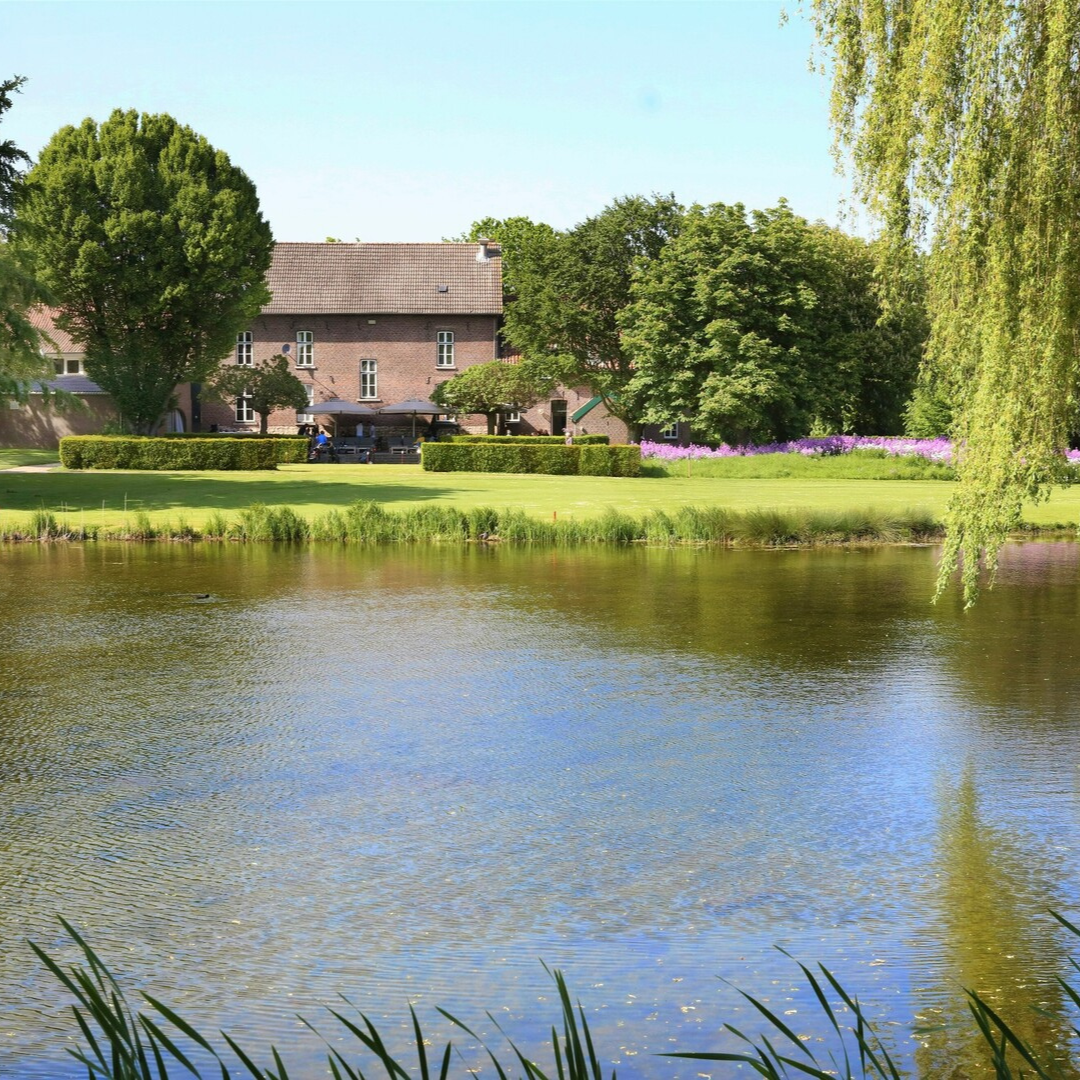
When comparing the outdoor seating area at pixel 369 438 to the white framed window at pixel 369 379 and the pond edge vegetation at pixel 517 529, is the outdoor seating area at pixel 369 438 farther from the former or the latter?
the pond edge vegetation at pixel 517 529

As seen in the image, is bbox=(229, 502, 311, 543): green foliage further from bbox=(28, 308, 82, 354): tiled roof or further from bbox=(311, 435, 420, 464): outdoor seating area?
bbox=(28, 308, 82, 354): tiled roof

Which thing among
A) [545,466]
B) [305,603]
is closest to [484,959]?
[305,603]

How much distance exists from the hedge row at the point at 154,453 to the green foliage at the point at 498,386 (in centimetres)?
1576

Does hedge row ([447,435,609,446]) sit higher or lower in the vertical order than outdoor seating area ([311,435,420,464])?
higher

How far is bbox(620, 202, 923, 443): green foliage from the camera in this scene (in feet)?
161

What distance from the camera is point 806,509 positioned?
27812 mm

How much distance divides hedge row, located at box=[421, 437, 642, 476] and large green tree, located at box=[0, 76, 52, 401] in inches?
628

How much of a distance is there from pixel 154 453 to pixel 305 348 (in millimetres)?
22509

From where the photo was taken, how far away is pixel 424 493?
3509 cm

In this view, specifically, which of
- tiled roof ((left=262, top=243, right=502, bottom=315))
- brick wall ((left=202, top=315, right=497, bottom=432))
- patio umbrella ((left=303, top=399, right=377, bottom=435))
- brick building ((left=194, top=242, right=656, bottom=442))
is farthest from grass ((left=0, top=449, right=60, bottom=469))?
tiled roof ((left=262, top=243, right=502, bottom=315))

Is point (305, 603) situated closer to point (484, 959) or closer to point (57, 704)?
point (57, 704)

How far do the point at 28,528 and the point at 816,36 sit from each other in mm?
18776

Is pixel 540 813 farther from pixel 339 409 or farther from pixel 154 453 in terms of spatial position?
pixel 339 409

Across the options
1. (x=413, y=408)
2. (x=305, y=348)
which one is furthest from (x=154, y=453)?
(x=305, y=348)
